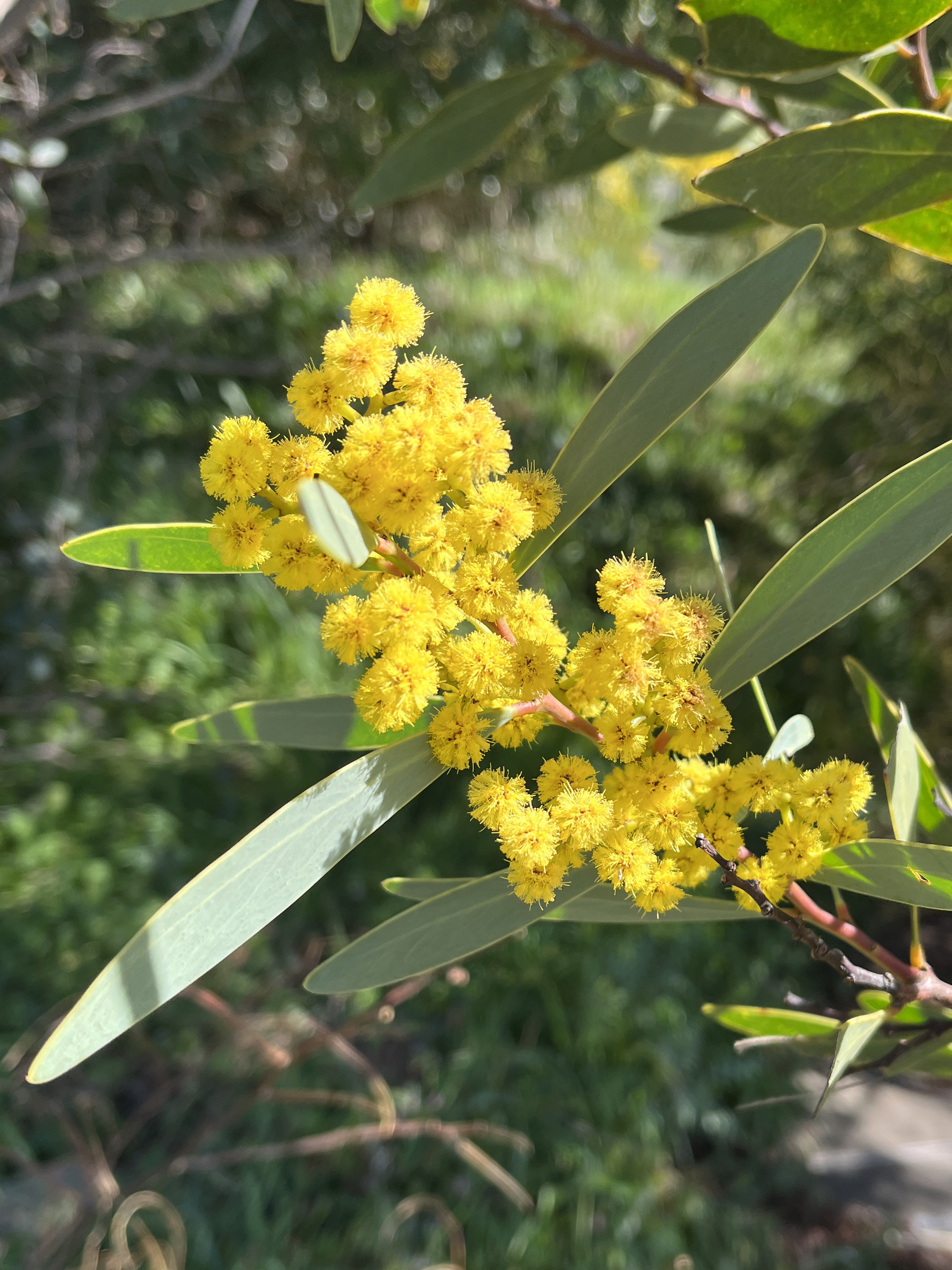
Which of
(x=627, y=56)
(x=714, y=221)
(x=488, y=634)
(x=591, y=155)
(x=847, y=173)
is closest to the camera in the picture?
(x=488, y=634)

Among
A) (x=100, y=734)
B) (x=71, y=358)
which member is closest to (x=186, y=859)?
(x=100, y=734)

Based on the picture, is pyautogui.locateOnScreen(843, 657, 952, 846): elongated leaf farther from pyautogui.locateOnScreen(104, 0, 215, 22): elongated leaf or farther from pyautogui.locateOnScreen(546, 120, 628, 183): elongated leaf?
pyautogui.locateOnScreen(104, 0, 215, 22): elongated leaf

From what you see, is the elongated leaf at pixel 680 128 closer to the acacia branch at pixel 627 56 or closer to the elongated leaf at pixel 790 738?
the acacia branch at pixel 627 56

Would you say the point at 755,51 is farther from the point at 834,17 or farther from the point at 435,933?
the point at 435,933

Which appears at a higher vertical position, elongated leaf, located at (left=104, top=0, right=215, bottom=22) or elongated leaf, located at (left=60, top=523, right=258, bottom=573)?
elongated leaf, located at (left=104, top=0, right=215, bottom=22)

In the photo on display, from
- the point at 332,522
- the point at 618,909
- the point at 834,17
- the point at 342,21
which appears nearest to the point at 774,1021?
the point at 618,909

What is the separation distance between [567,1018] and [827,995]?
72 centimetres

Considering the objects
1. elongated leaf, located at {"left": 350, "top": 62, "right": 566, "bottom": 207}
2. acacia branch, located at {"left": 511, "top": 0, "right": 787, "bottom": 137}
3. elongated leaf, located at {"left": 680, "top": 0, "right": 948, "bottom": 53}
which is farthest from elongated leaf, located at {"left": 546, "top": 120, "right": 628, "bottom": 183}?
elongated leaf, located at {"left": 680, "top": 0, "right": 948, "bottom": 53}

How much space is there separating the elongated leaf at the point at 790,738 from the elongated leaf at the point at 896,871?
122 millimetres

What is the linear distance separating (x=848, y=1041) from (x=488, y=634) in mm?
344

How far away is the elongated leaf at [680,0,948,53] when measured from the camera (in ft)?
1.81

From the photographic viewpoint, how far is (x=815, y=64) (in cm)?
61

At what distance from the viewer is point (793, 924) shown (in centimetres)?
47

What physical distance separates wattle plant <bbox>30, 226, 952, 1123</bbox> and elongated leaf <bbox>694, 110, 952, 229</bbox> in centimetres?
15
